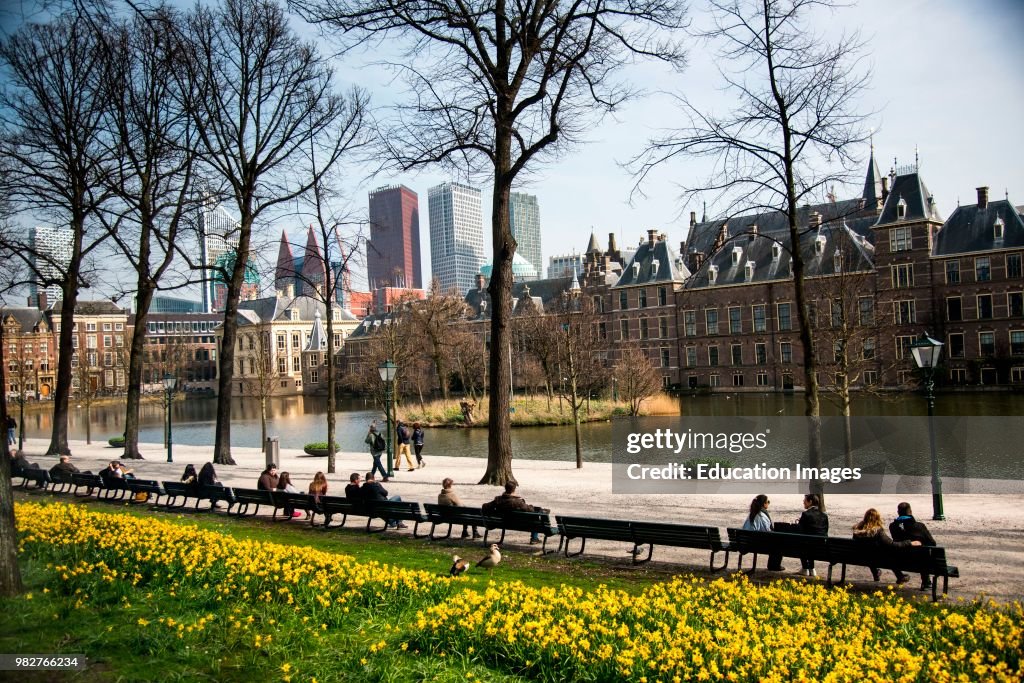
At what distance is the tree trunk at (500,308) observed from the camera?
772 inches

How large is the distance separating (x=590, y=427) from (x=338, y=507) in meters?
29.0

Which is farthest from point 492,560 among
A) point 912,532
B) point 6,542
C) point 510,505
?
point 6,542

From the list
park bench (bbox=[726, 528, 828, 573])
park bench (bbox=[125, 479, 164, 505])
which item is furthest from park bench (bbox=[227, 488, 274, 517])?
park bench (bbox=[726, 528, 828, 573])

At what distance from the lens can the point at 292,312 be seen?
11350cm

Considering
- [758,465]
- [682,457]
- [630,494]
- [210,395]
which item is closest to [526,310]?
[682,457]

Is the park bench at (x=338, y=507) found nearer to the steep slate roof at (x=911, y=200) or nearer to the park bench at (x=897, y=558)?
the park bench at (x=897, y=558)

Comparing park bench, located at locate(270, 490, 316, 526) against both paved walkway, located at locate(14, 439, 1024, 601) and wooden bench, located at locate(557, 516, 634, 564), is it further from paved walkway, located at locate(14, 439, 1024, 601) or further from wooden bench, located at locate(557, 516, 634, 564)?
wooden bench, located at locate(557, 516, 634, 564)

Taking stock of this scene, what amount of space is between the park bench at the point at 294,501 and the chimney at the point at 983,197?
51.0 meters

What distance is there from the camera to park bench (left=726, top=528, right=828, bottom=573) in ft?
35.0

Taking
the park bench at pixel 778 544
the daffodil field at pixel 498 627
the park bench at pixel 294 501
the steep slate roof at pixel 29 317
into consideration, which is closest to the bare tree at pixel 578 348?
the park bench at pixel 294 501

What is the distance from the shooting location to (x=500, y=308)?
65.1ft

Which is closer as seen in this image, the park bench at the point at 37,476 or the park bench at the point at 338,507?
the park bench at the point at 338,507

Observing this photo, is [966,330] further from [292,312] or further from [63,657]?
[292,312]

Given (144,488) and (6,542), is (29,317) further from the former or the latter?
(6,542)
